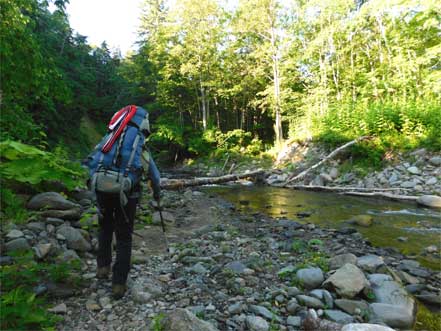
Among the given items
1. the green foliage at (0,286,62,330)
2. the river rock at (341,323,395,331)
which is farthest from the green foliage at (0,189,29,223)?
the river rock at (341,323,395,331)

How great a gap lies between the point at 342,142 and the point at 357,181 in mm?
3125

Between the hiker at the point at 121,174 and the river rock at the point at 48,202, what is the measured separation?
5.76ft

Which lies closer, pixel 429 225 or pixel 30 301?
pixel 30 301

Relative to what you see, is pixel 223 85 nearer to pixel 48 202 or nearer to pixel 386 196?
pixel 386 196

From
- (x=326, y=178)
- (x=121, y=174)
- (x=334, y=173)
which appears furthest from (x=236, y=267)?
(x=334, y=173)

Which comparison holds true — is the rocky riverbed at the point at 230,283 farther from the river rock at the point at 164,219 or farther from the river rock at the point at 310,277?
the river rock at the point at 164,219

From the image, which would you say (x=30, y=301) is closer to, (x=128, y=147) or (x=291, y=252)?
(x=128, y=147)

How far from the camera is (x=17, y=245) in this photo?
3037 millimetres

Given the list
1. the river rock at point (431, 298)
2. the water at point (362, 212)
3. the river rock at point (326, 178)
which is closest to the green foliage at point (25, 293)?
the river rock at point (431, 298)

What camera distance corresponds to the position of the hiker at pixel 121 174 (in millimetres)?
2568

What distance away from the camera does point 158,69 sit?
26844 millimetres

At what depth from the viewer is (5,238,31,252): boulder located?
2.99 m

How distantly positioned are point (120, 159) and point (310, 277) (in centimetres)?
241

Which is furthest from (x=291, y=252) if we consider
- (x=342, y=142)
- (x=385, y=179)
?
(x=342, y=142)
